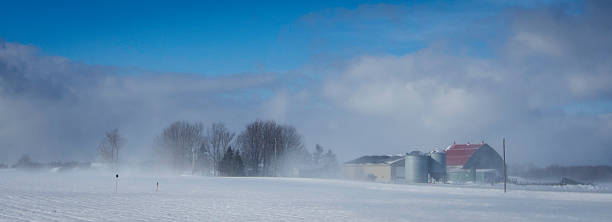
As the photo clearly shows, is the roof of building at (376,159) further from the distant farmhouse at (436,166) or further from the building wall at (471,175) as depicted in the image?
the building wall at (471,175)

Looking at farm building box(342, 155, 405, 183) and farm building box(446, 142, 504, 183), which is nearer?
farm building box(446, 142, 504, 183)

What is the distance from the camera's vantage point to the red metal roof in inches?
3231

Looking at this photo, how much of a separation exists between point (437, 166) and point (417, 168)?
3.47m

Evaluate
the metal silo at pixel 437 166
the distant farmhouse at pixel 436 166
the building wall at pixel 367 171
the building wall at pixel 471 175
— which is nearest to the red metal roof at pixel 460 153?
the distant farmhouse at pixel 436 166

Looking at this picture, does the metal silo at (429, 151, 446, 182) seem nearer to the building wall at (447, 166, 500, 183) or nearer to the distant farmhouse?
the distant farmhouse

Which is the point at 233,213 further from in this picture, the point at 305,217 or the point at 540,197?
the point at 540,197

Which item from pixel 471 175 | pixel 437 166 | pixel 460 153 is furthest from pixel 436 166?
pixel 460 153

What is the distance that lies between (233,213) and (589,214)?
17.0 meters

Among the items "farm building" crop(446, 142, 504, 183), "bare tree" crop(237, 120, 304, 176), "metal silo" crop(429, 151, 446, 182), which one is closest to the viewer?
"metal silo" crop(429, 151, 446, 182)

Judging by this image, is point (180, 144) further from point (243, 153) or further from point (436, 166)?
point (436, 166)

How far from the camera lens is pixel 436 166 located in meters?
74.2

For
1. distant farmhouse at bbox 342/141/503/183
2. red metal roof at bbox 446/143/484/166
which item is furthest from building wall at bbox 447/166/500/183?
red metal roof at bbox 446/143/484/166

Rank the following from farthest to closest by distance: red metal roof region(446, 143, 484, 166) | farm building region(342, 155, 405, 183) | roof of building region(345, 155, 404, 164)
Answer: roof of building region(345, 155, 404, 164) → farm building region(342, 155, 405, 183) → red metal roof region(446, 143, 484, 166)

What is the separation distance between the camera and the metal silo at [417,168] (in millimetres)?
72500
